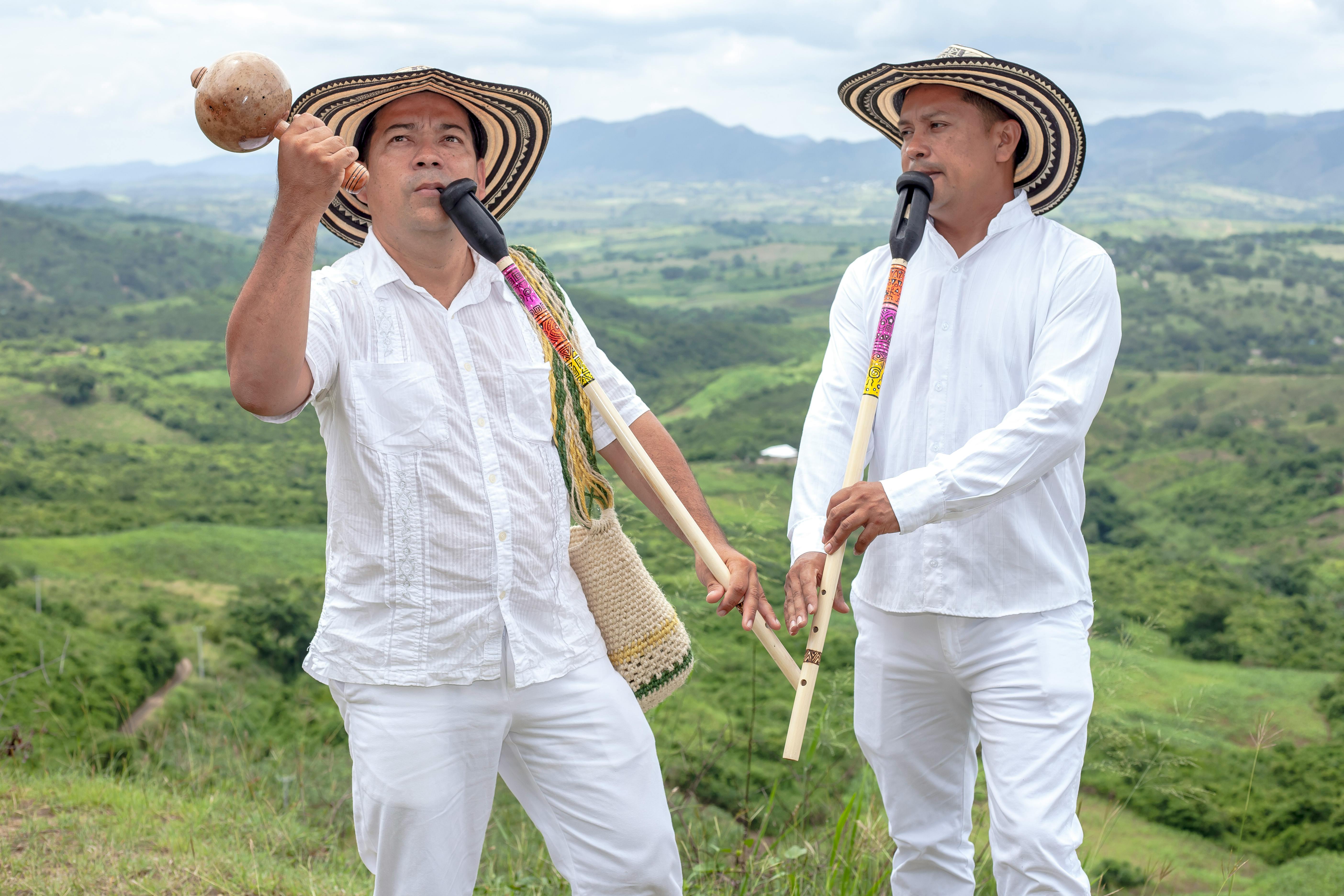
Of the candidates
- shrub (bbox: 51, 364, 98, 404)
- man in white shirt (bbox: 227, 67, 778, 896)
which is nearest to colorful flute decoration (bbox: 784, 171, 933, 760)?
man in white shirt (bbox: 227, 67, 778, 896)

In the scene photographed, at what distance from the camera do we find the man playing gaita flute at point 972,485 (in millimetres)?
3164

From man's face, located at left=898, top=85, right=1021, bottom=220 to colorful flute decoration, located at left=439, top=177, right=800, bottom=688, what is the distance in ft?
3.76

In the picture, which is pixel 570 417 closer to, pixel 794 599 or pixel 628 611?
pixel 628 611

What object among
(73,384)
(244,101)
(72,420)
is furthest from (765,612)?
(73,384)

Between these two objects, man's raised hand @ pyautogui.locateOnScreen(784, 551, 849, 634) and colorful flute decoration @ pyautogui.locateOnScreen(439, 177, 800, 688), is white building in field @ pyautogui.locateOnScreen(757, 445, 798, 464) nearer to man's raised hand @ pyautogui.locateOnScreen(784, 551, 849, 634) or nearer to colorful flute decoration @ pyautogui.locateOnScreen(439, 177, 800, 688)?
man's raised hand @ pyautogui.locateOnScreen(784, 551, 849, 634)

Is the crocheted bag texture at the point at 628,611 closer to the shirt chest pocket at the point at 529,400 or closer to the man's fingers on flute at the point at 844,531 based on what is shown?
the shirt chest pocket at the point at 529,400

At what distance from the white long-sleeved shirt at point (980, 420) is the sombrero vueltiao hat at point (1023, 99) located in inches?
5.1

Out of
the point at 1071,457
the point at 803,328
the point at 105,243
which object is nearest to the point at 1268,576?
the point at 1071,457

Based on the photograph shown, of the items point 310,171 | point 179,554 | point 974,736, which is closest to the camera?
point 310,171

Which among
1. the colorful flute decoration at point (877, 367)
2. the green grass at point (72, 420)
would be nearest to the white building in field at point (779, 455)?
the green grass at point (72, 420)

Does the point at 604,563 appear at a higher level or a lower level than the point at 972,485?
lower

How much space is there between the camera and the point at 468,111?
3.30m

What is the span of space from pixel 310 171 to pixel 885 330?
169cm

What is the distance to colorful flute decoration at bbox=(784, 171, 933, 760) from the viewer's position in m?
3.25
